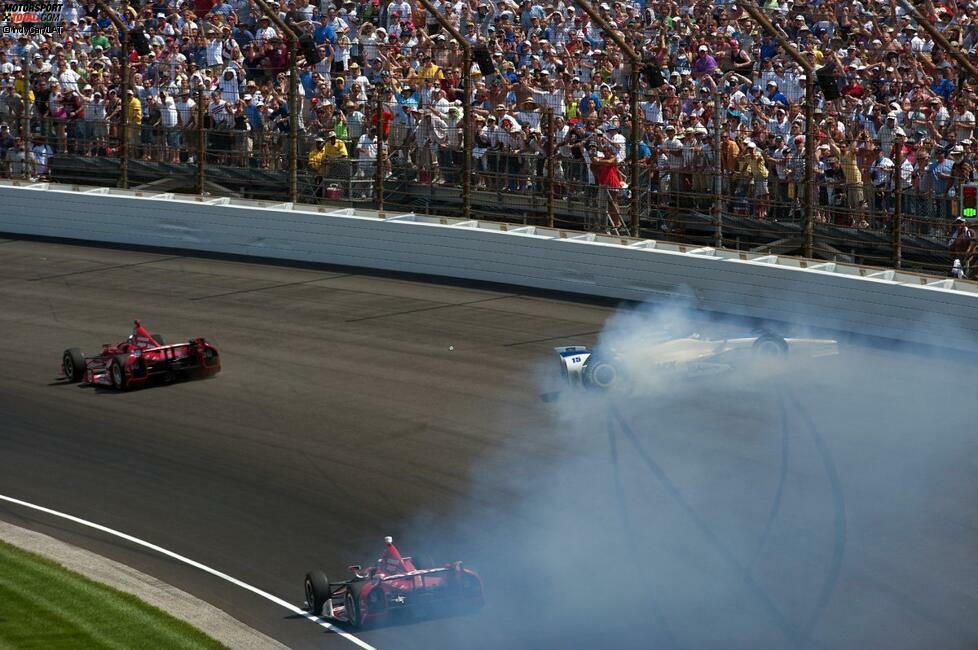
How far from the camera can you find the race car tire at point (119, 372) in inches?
674

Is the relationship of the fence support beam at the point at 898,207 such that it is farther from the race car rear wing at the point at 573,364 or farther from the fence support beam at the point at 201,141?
the fence support beam at the point at 201,141

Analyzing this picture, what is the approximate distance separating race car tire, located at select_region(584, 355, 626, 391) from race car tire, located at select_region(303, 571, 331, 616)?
5.40m

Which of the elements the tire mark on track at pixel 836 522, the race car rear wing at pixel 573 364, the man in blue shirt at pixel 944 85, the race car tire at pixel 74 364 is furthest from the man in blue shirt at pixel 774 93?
the race car tire at pixel 74 364

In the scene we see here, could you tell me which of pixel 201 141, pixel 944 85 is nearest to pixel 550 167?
pixel 944 85

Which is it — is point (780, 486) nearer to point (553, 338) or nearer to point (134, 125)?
point (553, 338)

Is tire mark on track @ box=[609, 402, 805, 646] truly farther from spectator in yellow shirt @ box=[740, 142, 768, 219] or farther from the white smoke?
spectator in yellow shirt @ box=[740, 142, 768, 219]

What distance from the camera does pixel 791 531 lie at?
12.1 metres

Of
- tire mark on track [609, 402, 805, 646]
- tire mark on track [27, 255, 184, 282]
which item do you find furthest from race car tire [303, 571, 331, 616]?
tire mark on track [27, 255, 184, 282]

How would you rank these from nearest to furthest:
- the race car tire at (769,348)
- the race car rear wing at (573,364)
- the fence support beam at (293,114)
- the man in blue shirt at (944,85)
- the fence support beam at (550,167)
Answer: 1. the race car rear wing at (573,364)
2. the race car tire at (769,348)
3. the man in blue shirt at (944,85)
4. the fence support beam at (550,167)
5. the fence support beam at (293,114)

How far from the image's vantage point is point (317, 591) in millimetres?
11086

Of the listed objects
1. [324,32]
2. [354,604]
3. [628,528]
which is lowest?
[354,604]

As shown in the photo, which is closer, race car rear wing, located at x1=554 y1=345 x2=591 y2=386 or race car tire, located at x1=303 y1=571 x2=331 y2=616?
race car tire, located at x1=303 y1=571 x2=331 y2=616

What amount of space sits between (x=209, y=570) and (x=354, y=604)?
1.93 meters

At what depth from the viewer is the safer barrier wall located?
18094 millimetres
